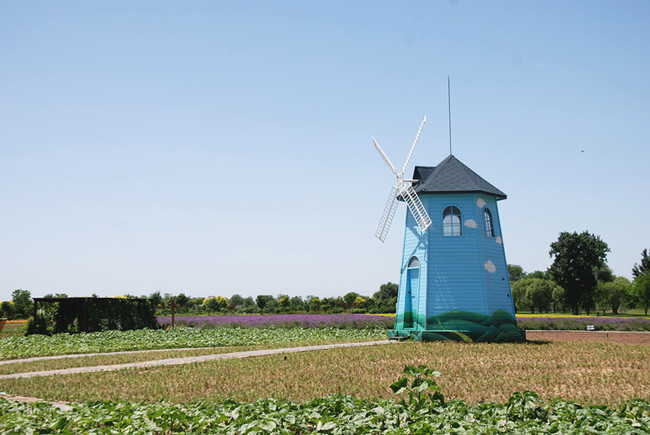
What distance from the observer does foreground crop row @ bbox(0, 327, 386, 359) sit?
769 inches

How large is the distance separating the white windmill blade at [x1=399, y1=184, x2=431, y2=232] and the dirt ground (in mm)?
6674

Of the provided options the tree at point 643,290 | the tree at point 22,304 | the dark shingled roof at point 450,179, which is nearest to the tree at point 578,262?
the tree at point 643,290

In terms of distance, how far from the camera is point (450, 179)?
22.1 meters

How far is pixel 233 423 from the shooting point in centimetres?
677

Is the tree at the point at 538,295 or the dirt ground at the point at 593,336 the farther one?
the tree at the point at 538,295

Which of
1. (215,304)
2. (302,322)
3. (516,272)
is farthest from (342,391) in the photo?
(516,272)

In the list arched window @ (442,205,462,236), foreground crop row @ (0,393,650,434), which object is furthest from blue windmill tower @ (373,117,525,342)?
foreground crop row @ (0,393,650,434)

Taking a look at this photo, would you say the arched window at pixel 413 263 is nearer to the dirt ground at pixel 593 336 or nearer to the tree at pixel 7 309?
the dirt ground at pixel 593 336

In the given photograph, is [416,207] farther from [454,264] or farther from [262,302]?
[262,302]

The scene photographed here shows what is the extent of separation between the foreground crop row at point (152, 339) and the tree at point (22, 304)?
22.8 m

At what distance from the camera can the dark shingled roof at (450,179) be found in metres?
21.5

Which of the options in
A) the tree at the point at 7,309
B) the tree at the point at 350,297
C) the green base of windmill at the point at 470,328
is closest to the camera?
the green base of windmill at the point at 470,328

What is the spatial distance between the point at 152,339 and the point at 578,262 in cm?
4115

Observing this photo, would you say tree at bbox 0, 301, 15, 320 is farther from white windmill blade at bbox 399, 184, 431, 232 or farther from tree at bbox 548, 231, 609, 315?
tree at bbox 548, 231, 609, 315
